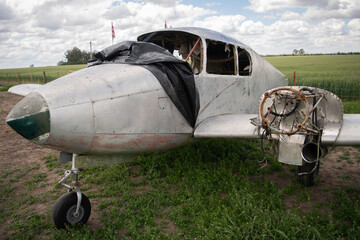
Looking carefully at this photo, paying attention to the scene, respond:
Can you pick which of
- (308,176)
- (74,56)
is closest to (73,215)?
(308,176)

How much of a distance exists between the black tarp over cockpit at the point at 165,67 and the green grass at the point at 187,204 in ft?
4.08

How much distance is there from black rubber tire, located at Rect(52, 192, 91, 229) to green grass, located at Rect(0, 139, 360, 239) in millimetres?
114

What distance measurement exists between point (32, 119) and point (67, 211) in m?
1.37

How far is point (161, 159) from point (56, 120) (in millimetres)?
3119

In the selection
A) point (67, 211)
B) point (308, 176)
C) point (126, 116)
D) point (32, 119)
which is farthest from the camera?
point (308, 176)

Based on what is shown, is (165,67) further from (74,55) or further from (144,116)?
(74,55)

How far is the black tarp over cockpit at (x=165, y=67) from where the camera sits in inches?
145

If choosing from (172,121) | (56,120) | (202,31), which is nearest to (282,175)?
(172,121)

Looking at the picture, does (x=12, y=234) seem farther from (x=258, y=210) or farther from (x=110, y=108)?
(x=258, y=210)

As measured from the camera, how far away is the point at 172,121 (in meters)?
3.76

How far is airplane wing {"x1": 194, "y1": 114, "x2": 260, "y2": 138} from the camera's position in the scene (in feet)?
12.9

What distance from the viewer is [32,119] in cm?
269

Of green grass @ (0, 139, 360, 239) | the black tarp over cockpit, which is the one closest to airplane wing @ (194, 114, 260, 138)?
the black tarp over cockpit

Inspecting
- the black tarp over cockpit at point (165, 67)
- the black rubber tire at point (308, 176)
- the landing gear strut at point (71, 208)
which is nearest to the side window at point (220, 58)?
the black tarp over cockpit at point (165, 67)
